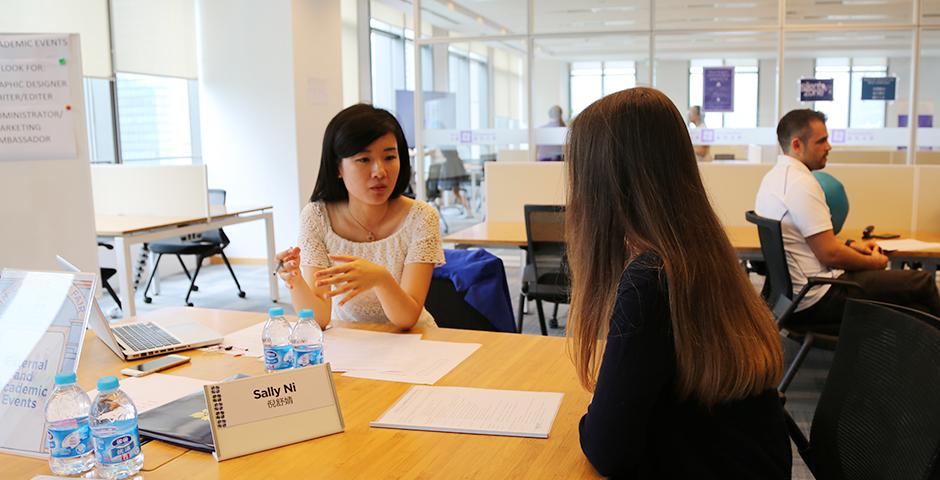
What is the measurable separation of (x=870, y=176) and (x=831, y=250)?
1897 mm

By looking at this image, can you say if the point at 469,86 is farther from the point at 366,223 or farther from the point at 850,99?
the point at 366,223

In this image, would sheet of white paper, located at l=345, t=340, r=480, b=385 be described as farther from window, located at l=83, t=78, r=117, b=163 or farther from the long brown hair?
window, located at l=83, t=78, r=117, b=163

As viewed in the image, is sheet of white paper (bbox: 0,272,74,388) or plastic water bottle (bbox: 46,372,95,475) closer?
plastic water bottle (bbox: 46,372,95,475)

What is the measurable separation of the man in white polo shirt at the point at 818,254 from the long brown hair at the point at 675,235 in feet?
7.31

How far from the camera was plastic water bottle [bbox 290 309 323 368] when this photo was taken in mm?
1706

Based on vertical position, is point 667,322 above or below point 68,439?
above

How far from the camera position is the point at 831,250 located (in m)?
3.34

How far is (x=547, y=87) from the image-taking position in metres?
7.11

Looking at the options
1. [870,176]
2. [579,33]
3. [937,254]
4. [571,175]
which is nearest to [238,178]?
[579,33]

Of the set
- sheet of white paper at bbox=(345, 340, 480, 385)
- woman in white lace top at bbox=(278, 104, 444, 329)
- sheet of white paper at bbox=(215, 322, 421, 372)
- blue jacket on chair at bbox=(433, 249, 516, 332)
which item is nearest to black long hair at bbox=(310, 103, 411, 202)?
woman in white lace top at bbox=(278, 104, 444, 329)

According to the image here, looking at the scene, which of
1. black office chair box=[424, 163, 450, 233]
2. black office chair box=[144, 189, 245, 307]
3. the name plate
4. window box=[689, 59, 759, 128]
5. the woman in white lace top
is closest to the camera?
the name plate

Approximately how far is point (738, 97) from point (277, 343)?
5.60 metres

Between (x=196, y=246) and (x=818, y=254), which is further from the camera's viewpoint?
(x=196, y=246)

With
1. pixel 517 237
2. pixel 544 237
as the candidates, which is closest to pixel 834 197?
pixel 544 237
